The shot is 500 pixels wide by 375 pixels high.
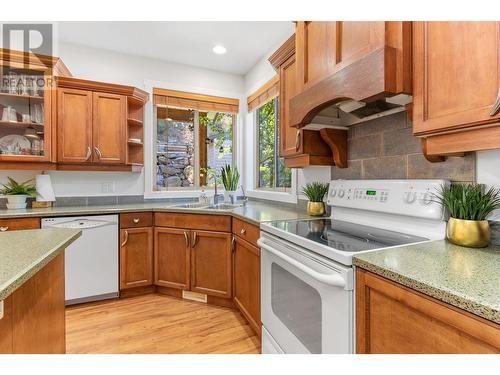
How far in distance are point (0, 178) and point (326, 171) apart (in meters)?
2.98

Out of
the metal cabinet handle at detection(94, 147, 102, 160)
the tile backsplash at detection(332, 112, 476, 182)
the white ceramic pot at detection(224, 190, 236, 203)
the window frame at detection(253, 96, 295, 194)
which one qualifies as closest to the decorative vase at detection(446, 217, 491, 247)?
the tile backsplash at detection(332, 112, 476, 182)

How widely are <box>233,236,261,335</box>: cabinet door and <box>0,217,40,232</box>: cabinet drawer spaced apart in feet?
5.34

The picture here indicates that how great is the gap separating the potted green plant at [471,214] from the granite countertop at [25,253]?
1.45 metres

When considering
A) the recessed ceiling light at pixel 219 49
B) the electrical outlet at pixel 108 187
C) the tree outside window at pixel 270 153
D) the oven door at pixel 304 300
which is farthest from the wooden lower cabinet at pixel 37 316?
the recessed ceiling light at pixel 219 49

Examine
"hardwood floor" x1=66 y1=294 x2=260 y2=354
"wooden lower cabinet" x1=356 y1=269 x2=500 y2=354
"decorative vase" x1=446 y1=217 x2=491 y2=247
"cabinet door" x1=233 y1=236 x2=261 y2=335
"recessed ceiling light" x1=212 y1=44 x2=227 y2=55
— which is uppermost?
"recessed ceiling light" x1=212 y1=44 x2=227 y2=55

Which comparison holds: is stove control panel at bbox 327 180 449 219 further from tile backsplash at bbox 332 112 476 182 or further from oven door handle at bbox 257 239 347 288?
oven door handle at bbox 257 239 347 288

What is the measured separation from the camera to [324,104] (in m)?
1.36

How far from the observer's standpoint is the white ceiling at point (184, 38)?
2.39 m

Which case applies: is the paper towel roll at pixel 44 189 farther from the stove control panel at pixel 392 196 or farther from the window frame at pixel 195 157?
the stove control panel at pixel 392 196

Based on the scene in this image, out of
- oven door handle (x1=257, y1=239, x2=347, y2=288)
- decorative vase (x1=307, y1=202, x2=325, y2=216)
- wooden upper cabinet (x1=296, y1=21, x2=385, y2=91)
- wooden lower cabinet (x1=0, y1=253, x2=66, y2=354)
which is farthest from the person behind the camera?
decorative vase (x1=307, y1=202, x2=325, y2=216)

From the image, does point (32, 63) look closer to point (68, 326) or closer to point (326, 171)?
point (68, 326)

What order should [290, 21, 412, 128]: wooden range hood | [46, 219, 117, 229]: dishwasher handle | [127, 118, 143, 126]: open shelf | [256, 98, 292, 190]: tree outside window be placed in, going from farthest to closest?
[256, 98, 292, 190]: tree outside window < [127, 118, 143, 126]: open shelf < [46, 219, 117, 229]: dishwasher handle < [290, 21, 412, 128]: wooden range hood

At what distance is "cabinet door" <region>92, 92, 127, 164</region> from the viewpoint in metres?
2.53
